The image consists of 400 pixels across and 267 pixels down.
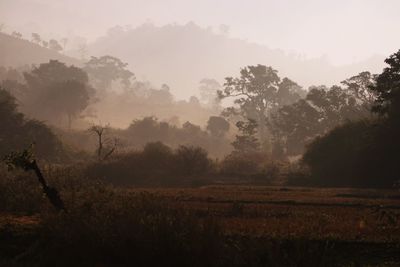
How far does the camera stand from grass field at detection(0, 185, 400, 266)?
13.4m

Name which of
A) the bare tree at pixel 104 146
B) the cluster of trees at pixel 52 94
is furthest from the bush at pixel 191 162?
the cluster of trees at pixel 52 94

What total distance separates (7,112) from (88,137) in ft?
79.4

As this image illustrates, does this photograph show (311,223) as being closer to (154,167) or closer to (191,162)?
(191,162)

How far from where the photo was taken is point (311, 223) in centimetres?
1702

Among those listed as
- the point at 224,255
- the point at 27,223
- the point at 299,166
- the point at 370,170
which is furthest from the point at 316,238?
the point at 299,166

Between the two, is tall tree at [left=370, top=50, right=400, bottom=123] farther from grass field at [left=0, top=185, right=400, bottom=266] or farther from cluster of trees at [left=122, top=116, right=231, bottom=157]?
cluster of trees at [left=122, top=116, right=231, bottom=157]

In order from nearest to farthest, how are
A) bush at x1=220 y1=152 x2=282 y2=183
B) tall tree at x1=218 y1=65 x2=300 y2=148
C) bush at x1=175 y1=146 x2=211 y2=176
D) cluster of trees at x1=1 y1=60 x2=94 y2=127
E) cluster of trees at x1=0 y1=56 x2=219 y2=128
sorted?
bush at x1=220 y1=152 x2=282 y2=183, bush at x1=175 y1=146 x2=211 y2=176, cluster of trees at x1=1 y1=60 x2=94 y2=127, cluster of trees at x1=0 y1=56 x2=219 y2=128, tall tree at x1=218 y1=65 x2=300 y2=148

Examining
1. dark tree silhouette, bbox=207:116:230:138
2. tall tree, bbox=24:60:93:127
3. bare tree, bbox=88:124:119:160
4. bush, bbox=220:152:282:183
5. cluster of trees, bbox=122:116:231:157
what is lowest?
bush, bbox=220:152:282:183

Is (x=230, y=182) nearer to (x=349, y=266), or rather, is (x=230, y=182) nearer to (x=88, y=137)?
(x=349, y=266)

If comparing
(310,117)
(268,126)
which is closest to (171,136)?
(268,126)

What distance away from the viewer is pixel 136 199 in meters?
16.7

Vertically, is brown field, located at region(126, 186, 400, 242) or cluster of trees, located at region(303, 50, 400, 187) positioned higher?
cluster of trees, located at region(303, 50, 400, 187)

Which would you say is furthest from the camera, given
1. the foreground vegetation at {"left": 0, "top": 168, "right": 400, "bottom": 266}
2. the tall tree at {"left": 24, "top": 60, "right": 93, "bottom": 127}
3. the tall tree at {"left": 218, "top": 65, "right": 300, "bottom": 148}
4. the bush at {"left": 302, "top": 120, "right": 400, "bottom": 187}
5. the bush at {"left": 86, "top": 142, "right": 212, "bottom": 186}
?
the tall tree at {"left": 218, "top": 65, "right": 300, "bottom": 148}

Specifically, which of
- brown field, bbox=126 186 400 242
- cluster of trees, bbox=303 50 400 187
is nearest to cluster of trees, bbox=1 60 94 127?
cluster of trees, bbox=303 50 400 187
